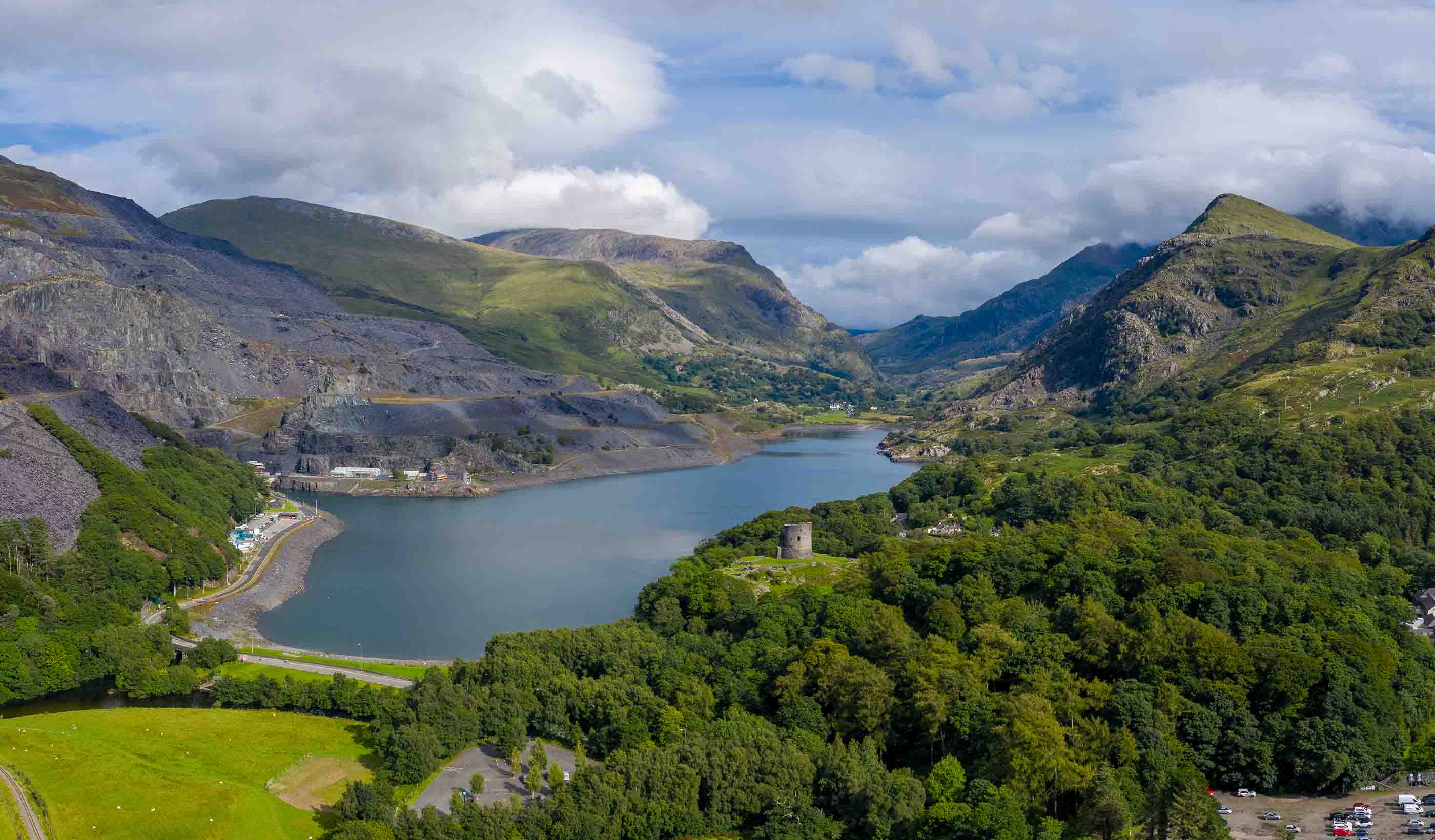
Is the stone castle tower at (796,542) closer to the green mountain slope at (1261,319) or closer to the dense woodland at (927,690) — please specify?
the dense woodland at (927,690)

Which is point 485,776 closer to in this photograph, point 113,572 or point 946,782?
point 946,782

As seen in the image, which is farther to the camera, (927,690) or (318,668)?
(318,668)

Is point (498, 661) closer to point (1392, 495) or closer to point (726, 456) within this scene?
point (1392, 495)

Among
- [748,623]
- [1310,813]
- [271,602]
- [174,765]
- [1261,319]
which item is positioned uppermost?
[1261,319]

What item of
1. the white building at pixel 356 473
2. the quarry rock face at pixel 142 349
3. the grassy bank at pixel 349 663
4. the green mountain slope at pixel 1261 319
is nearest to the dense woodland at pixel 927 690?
the grassy bank at pixel 349 663

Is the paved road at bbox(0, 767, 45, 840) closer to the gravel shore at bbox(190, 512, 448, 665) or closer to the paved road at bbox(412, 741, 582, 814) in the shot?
the paved road at bbox(412, 741, 582, 814)

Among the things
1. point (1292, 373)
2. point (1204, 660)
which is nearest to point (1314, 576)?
point (1204, 660)

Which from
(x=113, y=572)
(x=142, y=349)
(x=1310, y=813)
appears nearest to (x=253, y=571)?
(x=113, y=572)
